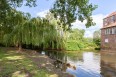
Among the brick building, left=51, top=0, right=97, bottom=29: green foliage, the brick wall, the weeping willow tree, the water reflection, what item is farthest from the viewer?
the brick building

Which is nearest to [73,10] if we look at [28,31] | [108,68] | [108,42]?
[108,68]

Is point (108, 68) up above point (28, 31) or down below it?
below

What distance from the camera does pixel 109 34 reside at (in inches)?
1761

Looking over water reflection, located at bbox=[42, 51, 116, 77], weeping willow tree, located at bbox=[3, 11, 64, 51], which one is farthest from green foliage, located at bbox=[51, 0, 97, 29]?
weeping willow tree, located at bbox=[3, 11, 64, 51]

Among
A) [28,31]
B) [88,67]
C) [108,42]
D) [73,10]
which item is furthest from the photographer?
[108,42]

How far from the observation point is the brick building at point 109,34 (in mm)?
42406

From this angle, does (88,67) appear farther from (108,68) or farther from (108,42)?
(108,42)

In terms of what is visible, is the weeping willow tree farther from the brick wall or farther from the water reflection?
the brick wall

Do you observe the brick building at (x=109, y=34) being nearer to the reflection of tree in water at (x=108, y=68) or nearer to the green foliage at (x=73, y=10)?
the reflection of tree in water at (x=108, y=68)

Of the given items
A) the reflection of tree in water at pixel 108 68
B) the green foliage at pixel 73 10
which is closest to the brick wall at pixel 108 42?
the reflection of tree in water at pixel 108 68

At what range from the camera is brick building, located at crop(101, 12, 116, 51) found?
42.4m

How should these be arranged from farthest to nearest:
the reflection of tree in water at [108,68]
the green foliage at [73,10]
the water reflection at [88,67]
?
1. the water reflection at [88,67]
2. the reflection of tree in water at [108,68]
3. the green foliage at [73,10]

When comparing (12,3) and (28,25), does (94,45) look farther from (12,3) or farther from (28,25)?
(12,3)

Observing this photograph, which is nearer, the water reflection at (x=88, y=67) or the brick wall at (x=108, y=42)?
the water reflection at (x=88, y=67)
